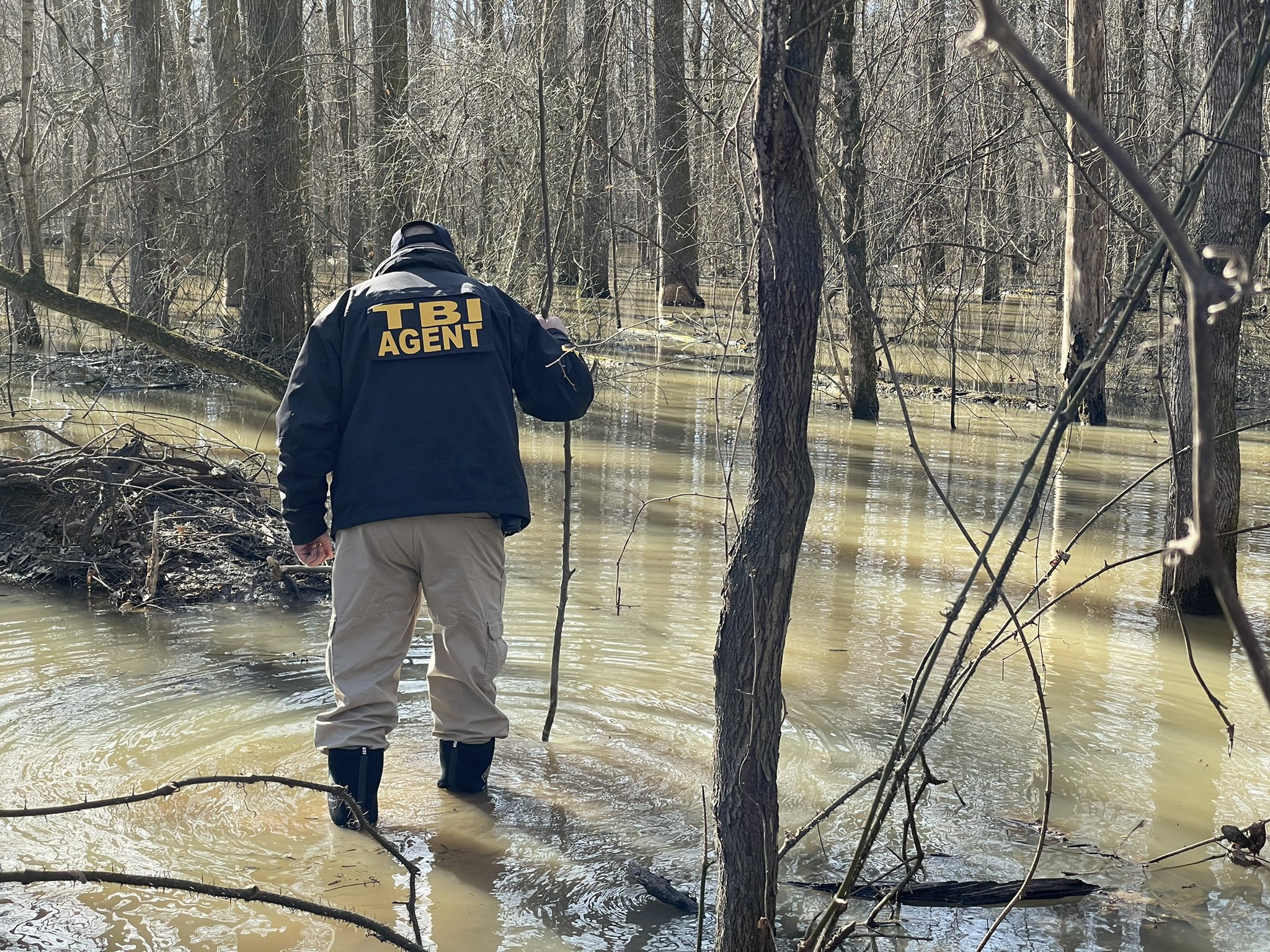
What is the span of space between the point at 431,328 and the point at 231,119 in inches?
407

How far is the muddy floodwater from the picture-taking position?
3.59 meters

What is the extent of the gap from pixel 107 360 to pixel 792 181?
12005 millimetres

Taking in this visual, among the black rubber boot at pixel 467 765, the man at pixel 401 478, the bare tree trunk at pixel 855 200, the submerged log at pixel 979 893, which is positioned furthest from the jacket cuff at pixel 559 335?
the bare tree trunk at pixel 855 200

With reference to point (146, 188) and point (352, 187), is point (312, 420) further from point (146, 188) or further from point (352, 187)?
point (352, 187)

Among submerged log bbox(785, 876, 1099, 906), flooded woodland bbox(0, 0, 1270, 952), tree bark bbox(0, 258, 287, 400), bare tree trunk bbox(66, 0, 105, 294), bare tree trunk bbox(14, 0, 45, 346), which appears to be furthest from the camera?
bare tree trunk bbox(66, 0, 105, 294)

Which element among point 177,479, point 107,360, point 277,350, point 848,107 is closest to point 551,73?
point 848,107

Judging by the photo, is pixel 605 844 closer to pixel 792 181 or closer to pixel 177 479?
pixel 792 181

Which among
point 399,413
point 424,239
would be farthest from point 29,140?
point 399,413

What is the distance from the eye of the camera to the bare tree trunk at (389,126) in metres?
13.4

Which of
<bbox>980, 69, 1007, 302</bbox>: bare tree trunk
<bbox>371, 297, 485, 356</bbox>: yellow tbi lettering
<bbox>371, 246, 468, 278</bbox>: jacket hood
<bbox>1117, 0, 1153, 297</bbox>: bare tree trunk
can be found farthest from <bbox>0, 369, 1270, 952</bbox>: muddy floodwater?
<bbox>1117, 0, 1153, 297</bbox>: bare tree trunk

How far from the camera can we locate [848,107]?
12180 millimetres

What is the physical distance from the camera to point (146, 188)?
13.6 m

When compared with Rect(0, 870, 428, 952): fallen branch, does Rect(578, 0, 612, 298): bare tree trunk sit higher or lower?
higher

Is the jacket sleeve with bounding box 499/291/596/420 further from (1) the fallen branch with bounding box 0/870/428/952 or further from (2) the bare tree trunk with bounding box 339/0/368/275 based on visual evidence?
(2) the bare tree trunk with bounding box 339/0/368/275
